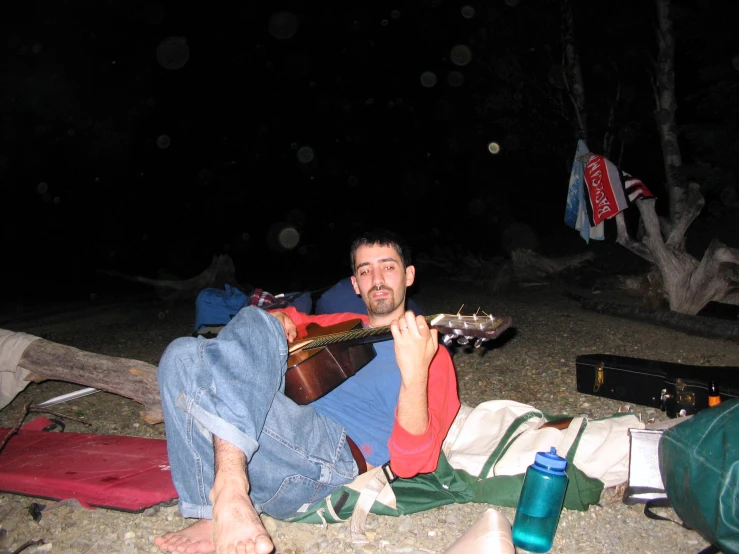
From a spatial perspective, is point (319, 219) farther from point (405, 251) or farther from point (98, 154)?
point (405, 251)

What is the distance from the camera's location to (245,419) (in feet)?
6.49

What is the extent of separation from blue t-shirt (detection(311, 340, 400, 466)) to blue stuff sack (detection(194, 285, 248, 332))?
4.01 m

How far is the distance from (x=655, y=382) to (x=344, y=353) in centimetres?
271

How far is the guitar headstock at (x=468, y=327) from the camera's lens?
2.44 metres

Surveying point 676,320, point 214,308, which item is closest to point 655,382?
point 676,320

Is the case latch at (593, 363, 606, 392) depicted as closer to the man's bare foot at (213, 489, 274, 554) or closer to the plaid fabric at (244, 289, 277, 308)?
the plaid fabric at (244, 289, 277, 308)

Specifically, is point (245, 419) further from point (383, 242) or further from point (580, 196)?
point (580, 196)

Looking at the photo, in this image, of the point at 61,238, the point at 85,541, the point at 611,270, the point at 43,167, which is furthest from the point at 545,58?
the point at 61,238

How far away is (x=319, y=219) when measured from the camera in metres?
28.9

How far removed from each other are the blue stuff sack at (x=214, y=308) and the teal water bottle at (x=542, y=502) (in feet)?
14.8

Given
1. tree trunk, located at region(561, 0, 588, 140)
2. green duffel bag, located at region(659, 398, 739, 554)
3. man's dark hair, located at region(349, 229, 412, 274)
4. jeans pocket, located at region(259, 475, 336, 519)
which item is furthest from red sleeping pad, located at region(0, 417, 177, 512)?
tree trunk, located at region(561, 0, 588, 140)

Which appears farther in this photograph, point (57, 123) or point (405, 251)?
point (57, 123)

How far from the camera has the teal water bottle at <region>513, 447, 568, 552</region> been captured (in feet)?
8.04

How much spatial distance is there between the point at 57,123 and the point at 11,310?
17.0 feet
